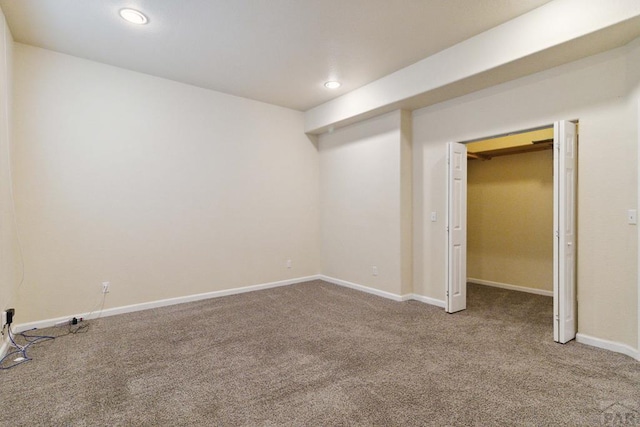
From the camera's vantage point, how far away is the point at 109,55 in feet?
12.0

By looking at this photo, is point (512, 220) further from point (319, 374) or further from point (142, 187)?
point (142, 187)

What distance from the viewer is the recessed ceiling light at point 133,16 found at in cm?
284

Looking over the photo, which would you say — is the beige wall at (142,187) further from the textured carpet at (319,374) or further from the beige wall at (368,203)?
the textured carpet at (319,374)

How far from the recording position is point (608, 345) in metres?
2.82

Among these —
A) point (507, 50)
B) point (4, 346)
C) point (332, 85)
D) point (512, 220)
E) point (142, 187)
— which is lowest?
point (4, 346)

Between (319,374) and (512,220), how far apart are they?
426 centimetres

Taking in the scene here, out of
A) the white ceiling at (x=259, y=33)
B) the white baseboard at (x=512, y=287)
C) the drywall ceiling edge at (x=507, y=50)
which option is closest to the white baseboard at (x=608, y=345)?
the white baseboard at (x=512, y=287)

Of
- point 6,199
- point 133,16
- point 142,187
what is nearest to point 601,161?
point 133,16

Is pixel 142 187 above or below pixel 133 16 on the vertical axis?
below

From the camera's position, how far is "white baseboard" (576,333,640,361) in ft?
8.70

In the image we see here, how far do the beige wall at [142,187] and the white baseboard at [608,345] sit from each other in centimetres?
389

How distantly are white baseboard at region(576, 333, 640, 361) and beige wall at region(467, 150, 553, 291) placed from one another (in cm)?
195

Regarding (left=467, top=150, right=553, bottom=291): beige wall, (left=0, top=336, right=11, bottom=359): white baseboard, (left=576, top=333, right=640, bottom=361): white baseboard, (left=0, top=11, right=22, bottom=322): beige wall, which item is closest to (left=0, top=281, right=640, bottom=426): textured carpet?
(left=576, top=333, right=640, bottom=361): white baseboard

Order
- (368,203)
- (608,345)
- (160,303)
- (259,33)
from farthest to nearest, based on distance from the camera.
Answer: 1. (368,203)
2. (160,303)
3. (259,33)
4. (608,345)
